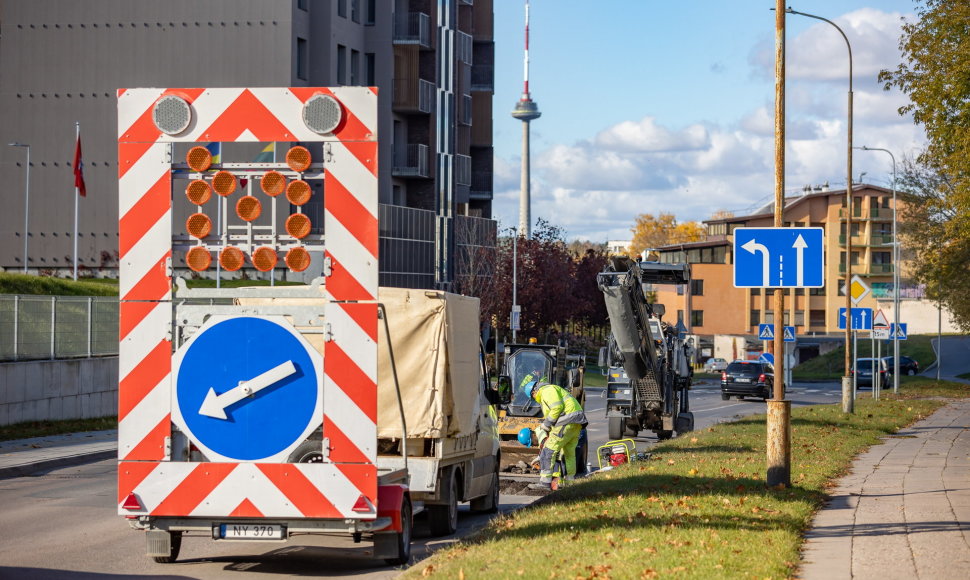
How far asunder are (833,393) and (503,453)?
142ft

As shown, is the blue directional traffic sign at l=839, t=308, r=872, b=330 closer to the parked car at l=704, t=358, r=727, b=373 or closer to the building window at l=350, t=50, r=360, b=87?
the building window at l=350, t=50, r=360, b=87

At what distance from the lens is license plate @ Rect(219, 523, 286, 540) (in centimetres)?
962

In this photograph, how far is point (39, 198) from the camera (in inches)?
2012

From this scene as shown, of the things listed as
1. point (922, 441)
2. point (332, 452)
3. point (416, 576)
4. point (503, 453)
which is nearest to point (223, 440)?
point (332, 452)

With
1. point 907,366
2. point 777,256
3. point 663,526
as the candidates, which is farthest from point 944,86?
point 907,366

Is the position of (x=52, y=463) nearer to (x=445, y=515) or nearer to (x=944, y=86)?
(x=445, y=515)

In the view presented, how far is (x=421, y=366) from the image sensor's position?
511 inches

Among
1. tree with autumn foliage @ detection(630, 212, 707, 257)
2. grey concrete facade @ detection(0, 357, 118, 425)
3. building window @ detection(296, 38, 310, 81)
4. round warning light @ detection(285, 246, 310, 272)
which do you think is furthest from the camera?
tree with autumn foliage @ detection(630, 212, 707, 257)

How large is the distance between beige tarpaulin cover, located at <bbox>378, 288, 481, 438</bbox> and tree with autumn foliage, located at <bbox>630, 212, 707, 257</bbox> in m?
130

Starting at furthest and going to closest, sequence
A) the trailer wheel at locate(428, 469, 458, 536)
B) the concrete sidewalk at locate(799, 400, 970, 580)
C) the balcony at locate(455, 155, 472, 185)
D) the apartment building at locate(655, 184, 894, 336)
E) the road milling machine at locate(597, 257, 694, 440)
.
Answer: the apartment building at locate(655, 184, 894, 336) → the balcony at locate(455, 155, 472, 185) → the road milling machine at locate(597, 257, 694, 440) → the trailer wheel at locate(428, 469, 458, 536) → the concrete sidewalk at locate(799, 400, 970, 580)

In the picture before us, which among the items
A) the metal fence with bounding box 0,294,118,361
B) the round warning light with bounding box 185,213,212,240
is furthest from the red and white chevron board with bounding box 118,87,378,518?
the metal fence with bounding box 0,294,118,361

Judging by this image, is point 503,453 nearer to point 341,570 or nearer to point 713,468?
point 713,468

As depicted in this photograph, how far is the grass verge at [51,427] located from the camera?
24.0 metres

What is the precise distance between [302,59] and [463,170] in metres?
14.1
